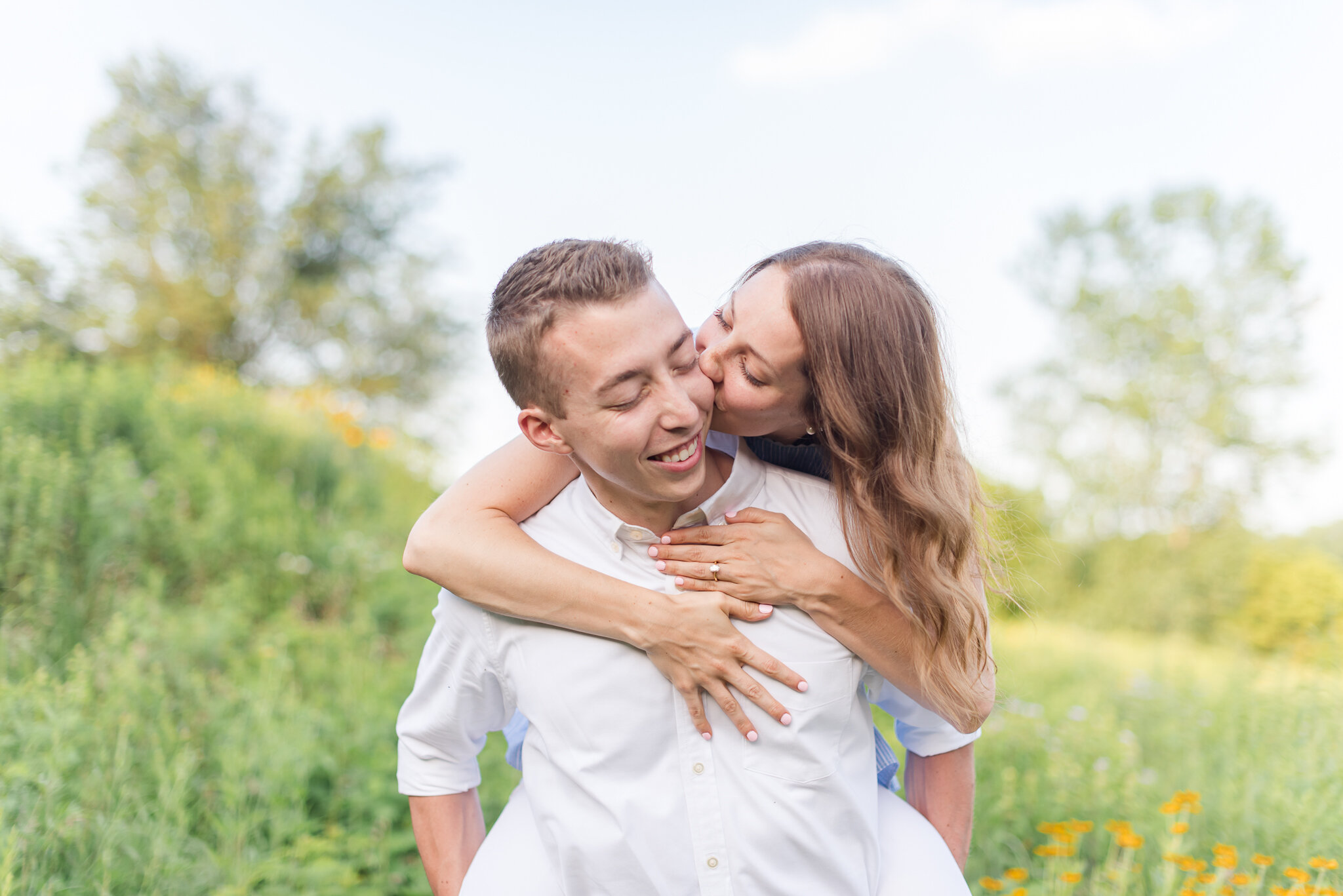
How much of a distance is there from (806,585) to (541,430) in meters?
0.64

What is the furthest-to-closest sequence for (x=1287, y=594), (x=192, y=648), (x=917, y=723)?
(x=1287, y=594) < (x=192, y=648) < (x=917, y=723)

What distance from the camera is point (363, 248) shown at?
78.6ft

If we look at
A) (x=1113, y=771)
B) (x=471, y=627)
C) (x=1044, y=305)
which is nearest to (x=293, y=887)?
(x=471, y=627)

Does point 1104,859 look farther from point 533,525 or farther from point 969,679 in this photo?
point 533,525

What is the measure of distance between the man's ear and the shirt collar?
0.48 feet

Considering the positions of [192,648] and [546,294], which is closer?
[546,294]

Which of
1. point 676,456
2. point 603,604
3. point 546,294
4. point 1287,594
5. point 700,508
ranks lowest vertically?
point 1287,594

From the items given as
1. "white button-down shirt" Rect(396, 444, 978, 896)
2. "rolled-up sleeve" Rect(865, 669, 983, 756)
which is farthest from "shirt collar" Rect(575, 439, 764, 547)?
"rolled-up sleeve" Rect(865, 669, 983, 756)

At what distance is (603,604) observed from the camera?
5.36ft

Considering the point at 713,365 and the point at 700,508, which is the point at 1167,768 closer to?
the point at 700,508

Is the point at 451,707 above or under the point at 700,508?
under

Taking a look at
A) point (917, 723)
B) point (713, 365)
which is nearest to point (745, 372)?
point (713, 365)

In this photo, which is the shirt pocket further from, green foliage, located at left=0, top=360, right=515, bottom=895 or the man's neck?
green foliage, located at left=0, top=360, right=515, bottom=895

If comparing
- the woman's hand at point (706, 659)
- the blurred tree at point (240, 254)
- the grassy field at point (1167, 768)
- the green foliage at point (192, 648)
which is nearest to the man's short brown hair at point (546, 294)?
the woman's hand at point (706, 659)
